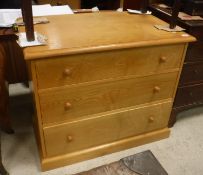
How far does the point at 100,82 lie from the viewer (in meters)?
1.21

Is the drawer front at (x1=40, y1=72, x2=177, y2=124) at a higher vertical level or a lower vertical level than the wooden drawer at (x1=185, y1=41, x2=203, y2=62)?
lower

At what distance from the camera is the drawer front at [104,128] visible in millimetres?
1294

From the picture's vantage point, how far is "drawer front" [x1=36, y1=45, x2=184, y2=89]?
1.07 metres

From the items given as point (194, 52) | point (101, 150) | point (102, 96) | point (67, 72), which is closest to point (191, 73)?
point (194, 52)

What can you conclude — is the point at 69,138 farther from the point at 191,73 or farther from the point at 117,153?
the point at 191,73

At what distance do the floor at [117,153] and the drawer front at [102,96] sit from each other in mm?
363

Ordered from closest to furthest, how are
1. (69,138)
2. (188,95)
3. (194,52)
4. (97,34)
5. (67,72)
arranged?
(67,72) → (97,34) → (69,138) → (194,52) → (188,95)

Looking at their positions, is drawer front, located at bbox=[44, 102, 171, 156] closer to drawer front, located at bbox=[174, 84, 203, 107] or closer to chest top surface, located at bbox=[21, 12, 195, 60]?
drawer front, located at bbox=[174, 84, 203, 107]

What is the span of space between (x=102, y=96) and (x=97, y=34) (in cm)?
33

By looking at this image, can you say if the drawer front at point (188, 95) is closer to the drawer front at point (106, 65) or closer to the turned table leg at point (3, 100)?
the drawer front at point (106, 65)

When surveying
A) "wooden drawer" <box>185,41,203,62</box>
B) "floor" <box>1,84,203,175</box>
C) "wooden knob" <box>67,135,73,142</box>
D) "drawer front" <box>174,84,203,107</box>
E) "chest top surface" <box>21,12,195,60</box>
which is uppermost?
"chest top surface" <box>21,12,195,60</box>

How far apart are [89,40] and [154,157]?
883 millimetres

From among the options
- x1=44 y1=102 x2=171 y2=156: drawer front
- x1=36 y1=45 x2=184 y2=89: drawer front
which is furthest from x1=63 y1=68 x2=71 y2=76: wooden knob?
x1=44 y1=102 x2=171 y2=156: drawer front

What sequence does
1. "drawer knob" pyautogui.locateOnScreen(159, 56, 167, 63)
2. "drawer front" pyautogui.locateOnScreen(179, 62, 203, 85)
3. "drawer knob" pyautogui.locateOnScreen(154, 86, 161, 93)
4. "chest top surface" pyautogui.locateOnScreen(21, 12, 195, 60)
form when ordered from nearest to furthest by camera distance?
"chest top surface" pyautogui.locateOnScreen(21, 12, 195, 60) < "drawer knob" pyautogui.locateOnScreen(159, 56, 167, 63) < "drawer knob" pyautogui.locateOnScreen(154, 86, 161, 93) < "drawer front" pyautogui.locateOnScreen(179, 62, 203, 85)
